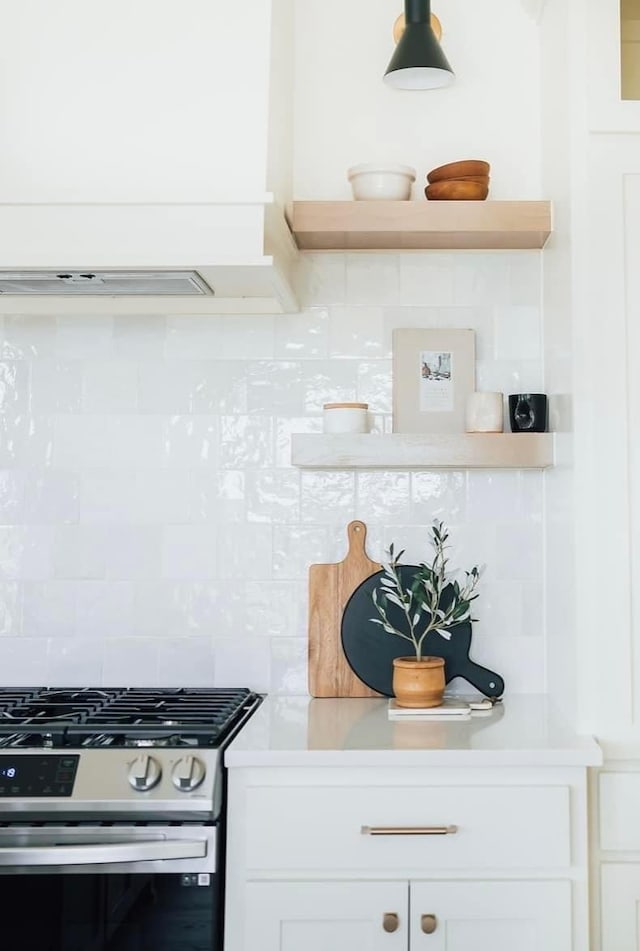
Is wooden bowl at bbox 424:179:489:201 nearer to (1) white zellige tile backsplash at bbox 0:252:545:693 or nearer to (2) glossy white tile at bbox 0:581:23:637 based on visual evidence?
(1) white zellige tile backsplash at bbox 0:252:545:693

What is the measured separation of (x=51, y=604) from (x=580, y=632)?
1372mm

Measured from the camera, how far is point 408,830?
1799 millimetres

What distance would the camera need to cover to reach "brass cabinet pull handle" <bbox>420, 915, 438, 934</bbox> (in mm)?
1786

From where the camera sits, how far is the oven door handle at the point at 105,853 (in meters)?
1.69

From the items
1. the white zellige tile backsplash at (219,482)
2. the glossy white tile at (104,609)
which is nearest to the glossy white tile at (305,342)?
the white zellige tile backsplash at (219,482)

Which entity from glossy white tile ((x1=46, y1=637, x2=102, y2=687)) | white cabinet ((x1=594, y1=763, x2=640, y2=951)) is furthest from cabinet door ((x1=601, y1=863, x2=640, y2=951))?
glossy white tile ((x1=46, y1=637, x2=102, y2=687))

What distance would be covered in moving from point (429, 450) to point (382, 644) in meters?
0.53

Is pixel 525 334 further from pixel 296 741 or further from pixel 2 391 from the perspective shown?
pixel 2 391

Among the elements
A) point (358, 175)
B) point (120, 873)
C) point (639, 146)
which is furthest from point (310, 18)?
point (120, 873)

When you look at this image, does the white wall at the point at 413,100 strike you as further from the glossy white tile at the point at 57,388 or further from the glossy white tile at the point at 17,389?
the glossy white tile at the point at 17,389

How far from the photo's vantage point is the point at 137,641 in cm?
245

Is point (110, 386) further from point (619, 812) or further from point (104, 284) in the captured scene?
point (619, 812)

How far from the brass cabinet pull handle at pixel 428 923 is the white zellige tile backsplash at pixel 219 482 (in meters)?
0.75

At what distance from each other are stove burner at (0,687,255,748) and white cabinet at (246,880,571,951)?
0.33m
